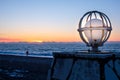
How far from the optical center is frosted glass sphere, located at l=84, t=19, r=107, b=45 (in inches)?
141

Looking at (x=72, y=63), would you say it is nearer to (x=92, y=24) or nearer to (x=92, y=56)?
(x=92, y=56)

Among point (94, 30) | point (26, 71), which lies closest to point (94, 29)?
point (94, 30)

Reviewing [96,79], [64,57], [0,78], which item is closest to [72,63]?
[64,57]

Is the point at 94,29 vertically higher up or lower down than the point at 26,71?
higher up

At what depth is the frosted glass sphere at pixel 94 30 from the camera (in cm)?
358

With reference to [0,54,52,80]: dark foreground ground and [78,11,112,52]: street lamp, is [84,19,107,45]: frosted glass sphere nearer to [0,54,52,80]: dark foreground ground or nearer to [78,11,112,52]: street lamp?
[78,11,112,52]: street lamp

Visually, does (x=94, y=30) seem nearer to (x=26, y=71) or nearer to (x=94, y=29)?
(x=94, y=29)

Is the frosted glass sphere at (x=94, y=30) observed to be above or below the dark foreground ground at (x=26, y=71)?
above

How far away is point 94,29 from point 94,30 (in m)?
0.02

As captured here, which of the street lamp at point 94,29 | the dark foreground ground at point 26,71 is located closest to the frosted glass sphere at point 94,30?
the street lamp at point 94,29

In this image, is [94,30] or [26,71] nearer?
[94,30]

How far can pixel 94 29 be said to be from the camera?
3570 mm

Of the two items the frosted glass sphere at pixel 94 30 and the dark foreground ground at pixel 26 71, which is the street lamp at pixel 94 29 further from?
the dark foreground ground at pixel 26 71

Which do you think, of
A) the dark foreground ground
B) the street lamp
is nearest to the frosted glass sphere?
the street lamp
